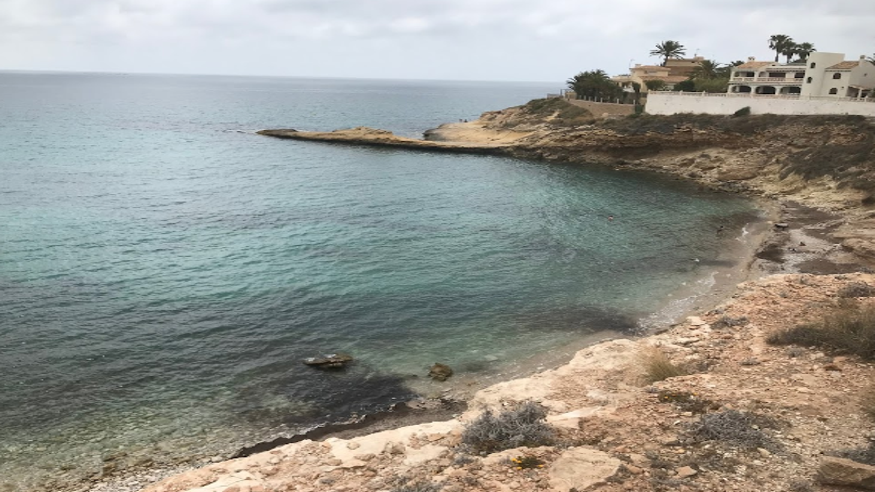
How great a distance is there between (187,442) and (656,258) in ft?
92.7

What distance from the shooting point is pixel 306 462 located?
13766mm

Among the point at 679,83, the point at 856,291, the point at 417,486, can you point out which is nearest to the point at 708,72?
the point at 679,83

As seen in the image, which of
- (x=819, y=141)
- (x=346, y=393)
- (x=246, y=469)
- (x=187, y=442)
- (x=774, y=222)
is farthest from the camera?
(x=819, y=141)

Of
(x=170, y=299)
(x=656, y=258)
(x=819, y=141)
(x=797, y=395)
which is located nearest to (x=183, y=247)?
(x=170, y=299)

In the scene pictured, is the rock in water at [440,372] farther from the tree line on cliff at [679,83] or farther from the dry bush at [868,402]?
the tree line on cliff at [679,83]

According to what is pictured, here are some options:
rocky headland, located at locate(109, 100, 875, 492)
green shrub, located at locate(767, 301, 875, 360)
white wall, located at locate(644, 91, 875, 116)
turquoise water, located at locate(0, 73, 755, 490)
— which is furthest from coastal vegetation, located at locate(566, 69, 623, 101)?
green shrub, located at locate(767, 301, 875, 360)

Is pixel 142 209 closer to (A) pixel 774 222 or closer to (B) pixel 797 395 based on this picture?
(B) pixel 797 395

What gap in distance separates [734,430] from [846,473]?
2.28 m

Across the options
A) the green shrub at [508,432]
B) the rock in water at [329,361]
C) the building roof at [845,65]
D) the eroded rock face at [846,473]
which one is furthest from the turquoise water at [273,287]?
the building roof at [845,65]

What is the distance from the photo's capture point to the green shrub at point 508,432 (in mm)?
12602

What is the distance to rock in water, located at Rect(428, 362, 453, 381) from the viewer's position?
20.9 metres

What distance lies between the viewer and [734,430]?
39.2 feet

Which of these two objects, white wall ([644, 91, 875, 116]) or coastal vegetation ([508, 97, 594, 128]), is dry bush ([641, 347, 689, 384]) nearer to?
white wall ([644, 91, 875, 116])

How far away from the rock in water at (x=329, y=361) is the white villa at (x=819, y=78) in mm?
69035
